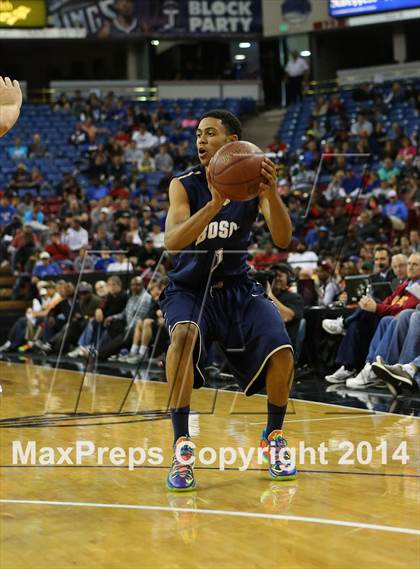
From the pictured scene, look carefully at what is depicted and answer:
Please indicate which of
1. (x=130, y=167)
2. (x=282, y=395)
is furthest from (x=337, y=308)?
(x=130, y=167)

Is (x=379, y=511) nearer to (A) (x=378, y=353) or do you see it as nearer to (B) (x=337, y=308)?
(A) (x=378, y=353)

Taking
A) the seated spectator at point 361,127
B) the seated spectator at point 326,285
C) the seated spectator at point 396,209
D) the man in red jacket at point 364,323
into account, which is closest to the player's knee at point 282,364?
the man in red jacket at point 364,323

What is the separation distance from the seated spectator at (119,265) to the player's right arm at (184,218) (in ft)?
30.1

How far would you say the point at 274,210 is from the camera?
4914mm

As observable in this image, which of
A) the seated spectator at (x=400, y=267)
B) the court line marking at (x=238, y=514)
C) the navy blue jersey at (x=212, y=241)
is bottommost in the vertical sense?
the seated spectator at (x=400, y=267)

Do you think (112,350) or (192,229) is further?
(112,350)

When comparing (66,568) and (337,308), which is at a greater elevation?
(66,568)

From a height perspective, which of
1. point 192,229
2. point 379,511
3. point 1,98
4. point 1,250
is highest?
point 1,98

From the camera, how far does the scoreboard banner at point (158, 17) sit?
27.3m

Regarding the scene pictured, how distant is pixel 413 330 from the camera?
7957 millimetres

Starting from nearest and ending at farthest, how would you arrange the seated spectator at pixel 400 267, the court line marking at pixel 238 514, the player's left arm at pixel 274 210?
the court line marking at pixel 238 514 → the player's left arm at pixel 274 210 → the seated spectator at pixel 400 267

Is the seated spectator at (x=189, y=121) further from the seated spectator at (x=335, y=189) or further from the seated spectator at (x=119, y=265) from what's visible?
the seated spectator at (x=119, y=265)

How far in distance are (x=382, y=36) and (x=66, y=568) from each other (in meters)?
26.1

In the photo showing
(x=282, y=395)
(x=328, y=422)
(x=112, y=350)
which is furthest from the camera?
(x=112, y=350)
